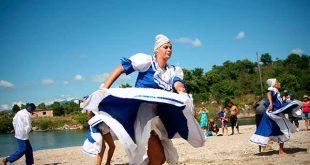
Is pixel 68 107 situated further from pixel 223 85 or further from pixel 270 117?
pixel 270 117

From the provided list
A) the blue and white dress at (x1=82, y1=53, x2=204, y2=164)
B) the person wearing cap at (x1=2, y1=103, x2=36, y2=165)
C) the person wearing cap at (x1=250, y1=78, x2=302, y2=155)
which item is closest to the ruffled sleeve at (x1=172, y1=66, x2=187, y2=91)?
the blue and white dress at (x1=82, y1=53, x2=204, y2=164)

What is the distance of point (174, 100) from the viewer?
3514mm

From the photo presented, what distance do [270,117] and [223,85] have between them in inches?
3182

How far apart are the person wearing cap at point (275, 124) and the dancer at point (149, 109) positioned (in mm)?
5115

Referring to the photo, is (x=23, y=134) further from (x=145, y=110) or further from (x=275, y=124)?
(x=275, y=124)

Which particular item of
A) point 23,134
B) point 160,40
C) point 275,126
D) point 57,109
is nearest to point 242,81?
point 57,109

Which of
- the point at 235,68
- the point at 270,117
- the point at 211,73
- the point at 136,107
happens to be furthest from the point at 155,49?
the point at 235,68

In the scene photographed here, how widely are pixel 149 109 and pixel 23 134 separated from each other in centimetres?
679

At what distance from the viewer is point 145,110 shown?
379cm

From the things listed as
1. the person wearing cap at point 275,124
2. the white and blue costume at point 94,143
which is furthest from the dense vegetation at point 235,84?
the white and blue costume at point 94,143

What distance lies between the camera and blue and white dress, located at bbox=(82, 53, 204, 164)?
357 centimetres

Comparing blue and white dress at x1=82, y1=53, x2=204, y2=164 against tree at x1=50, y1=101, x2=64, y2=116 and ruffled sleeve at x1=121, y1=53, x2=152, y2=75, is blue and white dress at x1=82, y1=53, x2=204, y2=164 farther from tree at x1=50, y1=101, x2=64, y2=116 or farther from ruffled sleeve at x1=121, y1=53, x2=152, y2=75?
tree at x1=50, y1=101, x2=64, y2=116

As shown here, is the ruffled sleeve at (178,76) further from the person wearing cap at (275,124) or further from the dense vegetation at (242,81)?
the dense vegetation at (242,81)

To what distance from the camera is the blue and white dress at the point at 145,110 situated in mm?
3572
